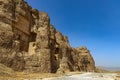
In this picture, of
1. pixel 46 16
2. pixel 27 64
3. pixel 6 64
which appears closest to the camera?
pixel 6 64

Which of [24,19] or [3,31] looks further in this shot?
[24,19]

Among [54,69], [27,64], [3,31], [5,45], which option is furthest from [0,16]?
[54,69]

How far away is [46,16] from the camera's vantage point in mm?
41906

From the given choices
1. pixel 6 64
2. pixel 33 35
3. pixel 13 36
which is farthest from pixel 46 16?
pixel 6 64

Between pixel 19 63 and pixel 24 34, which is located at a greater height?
pixel 24 34

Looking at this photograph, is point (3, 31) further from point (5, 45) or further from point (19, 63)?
point (19, 63)

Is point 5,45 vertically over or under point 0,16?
under

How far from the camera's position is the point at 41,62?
34.3 meters

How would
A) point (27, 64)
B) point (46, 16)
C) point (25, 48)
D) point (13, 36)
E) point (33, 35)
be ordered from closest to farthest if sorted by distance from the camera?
1. point (13, 36)
2. point (27, 64)
3. point (25, 48)
4. point (33, 35)
5. point (46, 16)

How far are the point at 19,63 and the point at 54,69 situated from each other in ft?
36.9

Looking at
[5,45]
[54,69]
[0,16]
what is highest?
[0,16]

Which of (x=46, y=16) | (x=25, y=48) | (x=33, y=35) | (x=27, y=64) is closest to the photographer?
(x=27, y=64)

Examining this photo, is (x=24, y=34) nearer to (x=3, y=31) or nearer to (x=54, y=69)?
(x=3, y=31)

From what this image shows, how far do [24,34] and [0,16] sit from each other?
707cm
